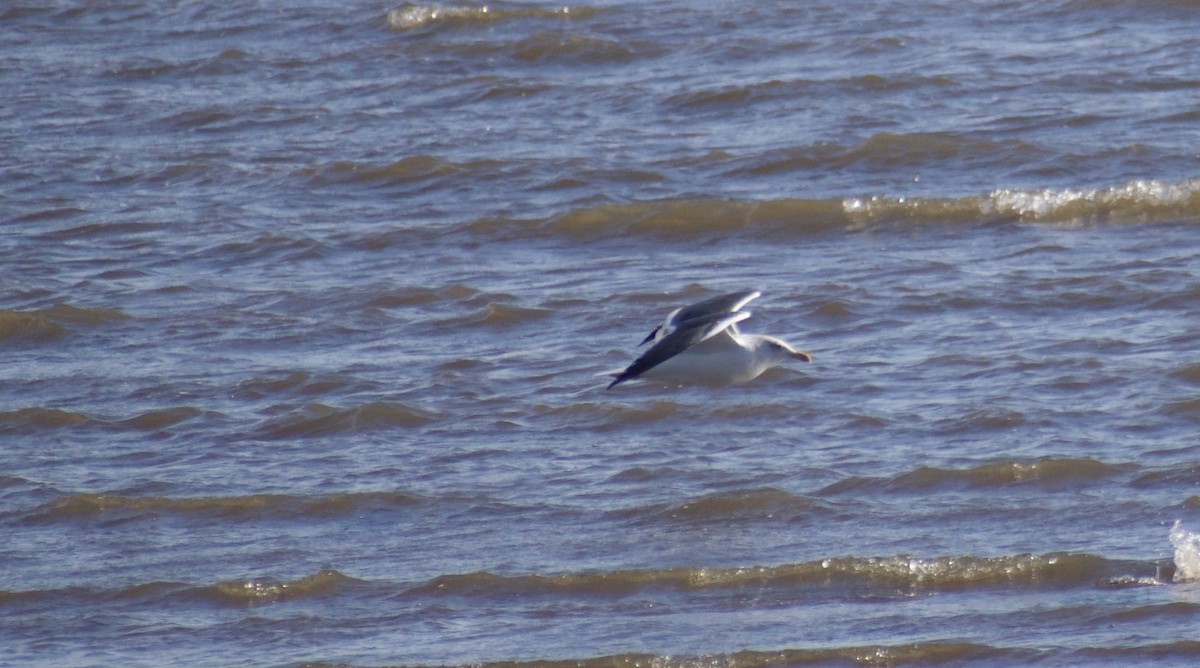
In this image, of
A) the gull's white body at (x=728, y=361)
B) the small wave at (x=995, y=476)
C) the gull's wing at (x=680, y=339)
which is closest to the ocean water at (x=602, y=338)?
the small wave at (x=995, y=476)

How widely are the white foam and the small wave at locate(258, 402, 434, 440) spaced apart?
3.24 meters

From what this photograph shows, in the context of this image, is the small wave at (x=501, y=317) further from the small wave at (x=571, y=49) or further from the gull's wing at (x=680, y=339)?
the small wave at (x=571, y=49)

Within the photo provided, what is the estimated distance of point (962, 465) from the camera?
6.72 m

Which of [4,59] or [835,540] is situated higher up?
[4,59]

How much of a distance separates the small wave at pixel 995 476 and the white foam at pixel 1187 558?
0.79 m

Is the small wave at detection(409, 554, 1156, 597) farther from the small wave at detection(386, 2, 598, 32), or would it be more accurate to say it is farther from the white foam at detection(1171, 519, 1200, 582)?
the small wave at detection(386, 2, 598, 32)

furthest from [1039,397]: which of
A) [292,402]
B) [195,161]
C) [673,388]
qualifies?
[195,161]

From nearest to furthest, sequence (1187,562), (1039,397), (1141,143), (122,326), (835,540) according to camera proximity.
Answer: (1187,562) < (835,540) < (1039,397) < (122,326) < (1141,143)

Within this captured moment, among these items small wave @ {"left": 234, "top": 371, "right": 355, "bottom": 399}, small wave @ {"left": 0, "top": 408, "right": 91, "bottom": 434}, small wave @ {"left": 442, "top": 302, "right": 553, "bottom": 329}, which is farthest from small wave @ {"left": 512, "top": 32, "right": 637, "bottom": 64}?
small wave @ {"left": 0, "top": 408, "right": 91, "bottom": 434}

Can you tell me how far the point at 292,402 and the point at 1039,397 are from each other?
318 cm

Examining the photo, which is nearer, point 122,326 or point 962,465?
point 962,465

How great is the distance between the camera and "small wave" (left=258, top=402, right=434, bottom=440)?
25.1 ft

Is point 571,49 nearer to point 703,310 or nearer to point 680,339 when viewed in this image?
point 703,310

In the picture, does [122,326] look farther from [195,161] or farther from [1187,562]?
[1187,562]
